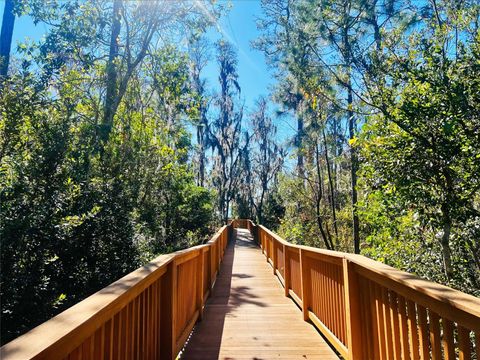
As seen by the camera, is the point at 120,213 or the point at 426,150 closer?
the point at 426,150

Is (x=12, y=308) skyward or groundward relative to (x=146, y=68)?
groundward

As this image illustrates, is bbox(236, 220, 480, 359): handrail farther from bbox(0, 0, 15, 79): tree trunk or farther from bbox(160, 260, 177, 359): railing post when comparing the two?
bbox(0, 0, 15, 79): tree trunk

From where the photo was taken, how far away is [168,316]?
9.42 ft

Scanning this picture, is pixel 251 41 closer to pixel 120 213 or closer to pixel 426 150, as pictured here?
pixel 120 213

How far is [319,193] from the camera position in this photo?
13773mm

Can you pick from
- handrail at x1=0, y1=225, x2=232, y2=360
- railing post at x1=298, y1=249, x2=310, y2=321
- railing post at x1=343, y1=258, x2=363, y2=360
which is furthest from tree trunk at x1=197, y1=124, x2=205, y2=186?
railing post at x1=343, y1=258, x2=363, y2=360

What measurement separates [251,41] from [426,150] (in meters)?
11.7

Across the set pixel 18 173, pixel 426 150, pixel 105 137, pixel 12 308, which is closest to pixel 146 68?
pixel 105 137

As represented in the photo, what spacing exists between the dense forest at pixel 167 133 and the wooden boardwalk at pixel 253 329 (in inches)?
66.1

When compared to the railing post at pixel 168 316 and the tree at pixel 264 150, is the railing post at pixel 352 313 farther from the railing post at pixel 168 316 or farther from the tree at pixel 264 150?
the tree at pixel 264 150

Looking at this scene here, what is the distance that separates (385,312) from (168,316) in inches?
68.4

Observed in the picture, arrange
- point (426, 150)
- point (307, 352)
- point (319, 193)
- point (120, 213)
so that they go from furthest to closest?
point (319, 193), point (120, 213), point (426, 150), point (307, 352)

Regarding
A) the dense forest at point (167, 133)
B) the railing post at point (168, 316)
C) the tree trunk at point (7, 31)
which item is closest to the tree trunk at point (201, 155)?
the dense forest at point (167, 133)

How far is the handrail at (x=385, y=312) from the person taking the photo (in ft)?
4.85
